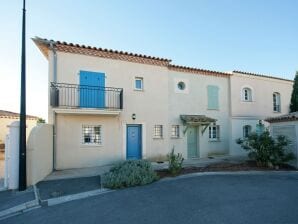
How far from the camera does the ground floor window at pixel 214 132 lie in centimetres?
1510

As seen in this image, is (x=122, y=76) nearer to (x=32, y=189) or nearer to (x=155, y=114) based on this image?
(x=155, y=114)

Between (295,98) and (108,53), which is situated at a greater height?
(108,53)

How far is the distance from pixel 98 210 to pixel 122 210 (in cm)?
63

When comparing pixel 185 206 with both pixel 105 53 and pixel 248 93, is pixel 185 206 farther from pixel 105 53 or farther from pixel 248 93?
pixel 248 93

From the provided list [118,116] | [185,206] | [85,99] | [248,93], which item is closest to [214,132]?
[248,93]

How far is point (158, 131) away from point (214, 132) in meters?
4.51

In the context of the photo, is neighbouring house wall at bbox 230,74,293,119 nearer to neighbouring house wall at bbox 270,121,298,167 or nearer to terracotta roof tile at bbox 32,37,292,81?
terracotta roof tile at bbox 32,37,292,81

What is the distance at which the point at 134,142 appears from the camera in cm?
1258

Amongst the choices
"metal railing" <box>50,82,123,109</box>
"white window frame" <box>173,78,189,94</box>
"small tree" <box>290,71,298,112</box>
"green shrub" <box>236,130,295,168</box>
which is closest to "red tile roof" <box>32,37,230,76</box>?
"white window frame" <box>173,78,189,94</box>

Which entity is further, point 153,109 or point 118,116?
point 153,109

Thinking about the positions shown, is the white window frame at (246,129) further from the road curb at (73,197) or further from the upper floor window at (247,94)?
the road curb at (73,197)

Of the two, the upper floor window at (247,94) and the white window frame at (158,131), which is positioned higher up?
the upper floor window at (247,94)

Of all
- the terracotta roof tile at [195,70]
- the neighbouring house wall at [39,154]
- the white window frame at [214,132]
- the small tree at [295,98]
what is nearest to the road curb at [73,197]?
the neighbouring house wall at [39,154]

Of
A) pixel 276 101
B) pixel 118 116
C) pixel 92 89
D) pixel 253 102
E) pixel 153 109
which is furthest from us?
pixel 276 101
